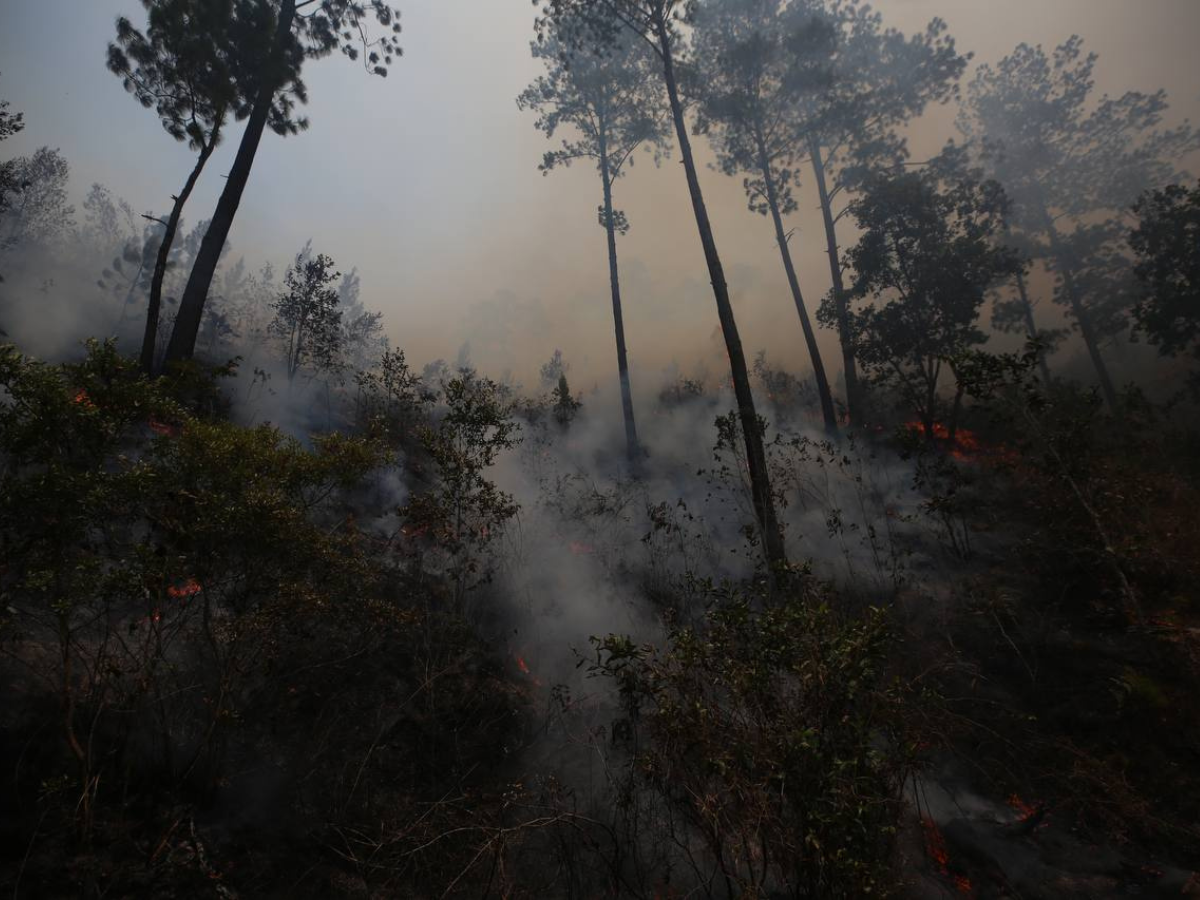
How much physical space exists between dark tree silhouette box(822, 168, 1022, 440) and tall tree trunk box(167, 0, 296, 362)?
1600 centimetres

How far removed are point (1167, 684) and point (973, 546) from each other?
3.97 metres

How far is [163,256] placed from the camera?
1226 cm

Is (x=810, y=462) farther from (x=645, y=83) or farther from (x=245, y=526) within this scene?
(x=645, y=83)

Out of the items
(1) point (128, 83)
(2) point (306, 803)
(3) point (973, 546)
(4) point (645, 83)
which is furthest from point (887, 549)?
(1) point (128, 83)

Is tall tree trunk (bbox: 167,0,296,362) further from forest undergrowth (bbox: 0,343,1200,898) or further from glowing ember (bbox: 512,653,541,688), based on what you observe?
glowing ember (bbox: 512,653,541,688)

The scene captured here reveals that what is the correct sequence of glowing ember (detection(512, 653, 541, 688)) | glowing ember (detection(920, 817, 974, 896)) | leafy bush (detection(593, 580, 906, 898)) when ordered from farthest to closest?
glowing ember (detection(512, 653, 541, 688)), glowing ember (detection(920, 817, 974, 896)), leafy bush (detection(593, 580, 906, 898))

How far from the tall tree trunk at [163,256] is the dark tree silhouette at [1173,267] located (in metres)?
24.4

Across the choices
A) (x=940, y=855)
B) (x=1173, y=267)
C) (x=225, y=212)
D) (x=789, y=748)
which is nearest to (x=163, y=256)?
(x=225, y=212)

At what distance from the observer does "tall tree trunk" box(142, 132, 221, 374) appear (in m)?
11.4

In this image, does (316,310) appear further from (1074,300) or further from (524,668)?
(1074,300)

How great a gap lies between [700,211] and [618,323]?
22.5ft

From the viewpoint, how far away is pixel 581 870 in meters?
5.76

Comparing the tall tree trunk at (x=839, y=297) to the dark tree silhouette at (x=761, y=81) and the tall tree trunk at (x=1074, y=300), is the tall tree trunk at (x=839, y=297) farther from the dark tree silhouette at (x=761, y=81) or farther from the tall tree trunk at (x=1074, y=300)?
the tall tree trunk at (x=1074, y=300)

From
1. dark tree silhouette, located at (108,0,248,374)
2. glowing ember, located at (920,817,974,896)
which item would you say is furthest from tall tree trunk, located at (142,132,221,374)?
glowing ember, located at (920,817,974,896)
